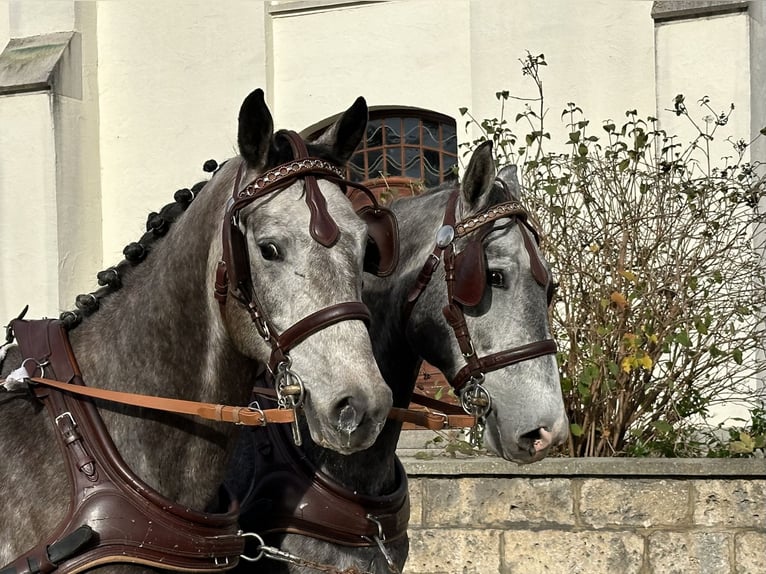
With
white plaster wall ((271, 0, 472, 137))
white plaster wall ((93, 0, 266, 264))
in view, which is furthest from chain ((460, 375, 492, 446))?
white plaster wall ((93, 0, 266, 264))

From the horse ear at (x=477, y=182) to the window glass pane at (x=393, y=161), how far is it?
5.81 m

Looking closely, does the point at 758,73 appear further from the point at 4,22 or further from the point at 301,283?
the point at 4,22

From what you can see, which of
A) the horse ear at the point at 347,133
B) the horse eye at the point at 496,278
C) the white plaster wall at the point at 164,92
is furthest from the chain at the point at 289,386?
the white plaster wall at the point at 164,92

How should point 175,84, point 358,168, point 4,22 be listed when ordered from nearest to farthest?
point 358,168 < point 175,84 < point 4,22

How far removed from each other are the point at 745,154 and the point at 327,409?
6353 mm

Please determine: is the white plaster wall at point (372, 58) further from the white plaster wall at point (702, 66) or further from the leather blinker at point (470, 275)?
the leather blinker at point (470, 275)

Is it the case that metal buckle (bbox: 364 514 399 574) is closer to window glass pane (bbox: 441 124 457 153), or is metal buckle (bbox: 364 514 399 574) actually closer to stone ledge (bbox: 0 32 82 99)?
window glass pane (bbox: 441 124 457 153)

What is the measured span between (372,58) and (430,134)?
0.80 metres

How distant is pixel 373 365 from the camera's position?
270 centimetres

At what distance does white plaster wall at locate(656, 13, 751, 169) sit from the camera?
8406mm

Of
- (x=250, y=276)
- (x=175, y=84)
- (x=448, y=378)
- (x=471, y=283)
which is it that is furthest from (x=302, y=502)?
(x=175, y=84)

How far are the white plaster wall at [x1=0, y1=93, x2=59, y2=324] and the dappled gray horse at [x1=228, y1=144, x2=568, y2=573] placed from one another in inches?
263

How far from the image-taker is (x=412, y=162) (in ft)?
31.8

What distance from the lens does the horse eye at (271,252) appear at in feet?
9.16
